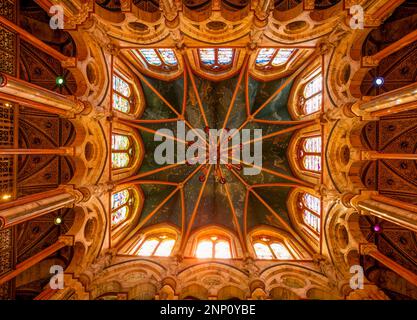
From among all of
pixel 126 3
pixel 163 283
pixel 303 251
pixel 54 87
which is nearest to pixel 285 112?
pixel 303 251

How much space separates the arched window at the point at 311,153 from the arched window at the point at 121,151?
10991mm

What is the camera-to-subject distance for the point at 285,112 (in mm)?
14367

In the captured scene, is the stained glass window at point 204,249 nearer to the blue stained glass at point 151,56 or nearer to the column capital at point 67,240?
the column capital at point 67,240

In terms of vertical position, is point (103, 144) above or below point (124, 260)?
above

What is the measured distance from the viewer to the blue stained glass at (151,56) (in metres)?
12.1

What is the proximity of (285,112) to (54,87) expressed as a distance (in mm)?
13089

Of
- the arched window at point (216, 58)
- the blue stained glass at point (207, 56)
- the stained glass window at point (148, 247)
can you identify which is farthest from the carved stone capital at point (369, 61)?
the stained glass window at point (148, 247)

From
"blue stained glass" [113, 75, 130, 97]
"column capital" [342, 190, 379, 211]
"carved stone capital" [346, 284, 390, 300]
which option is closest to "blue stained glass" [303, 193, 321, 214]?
"column capital" [342, 190, 379, 211]

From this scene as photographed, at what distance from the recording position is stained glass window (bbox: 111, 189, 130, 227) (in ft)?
41.3

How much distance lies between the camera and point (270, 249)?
1261 centimetres

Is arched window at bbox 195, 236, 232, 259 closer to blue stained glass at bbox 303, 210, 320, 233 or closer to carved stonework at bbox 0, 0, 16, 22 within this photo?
blue stained glass at bbox 303, 210, 320, 233

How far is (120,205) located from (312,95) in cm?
1260

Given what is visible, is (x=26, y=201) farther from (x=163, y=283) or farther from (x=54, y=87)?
(x=54, y=87)
